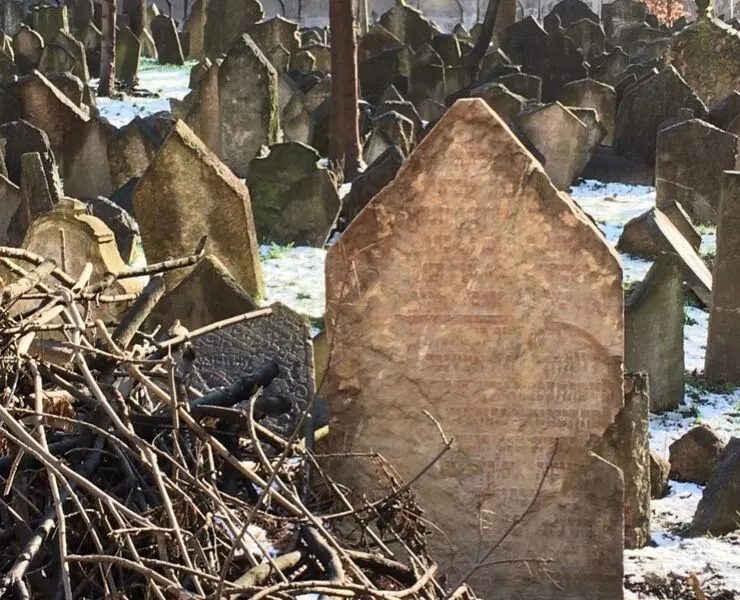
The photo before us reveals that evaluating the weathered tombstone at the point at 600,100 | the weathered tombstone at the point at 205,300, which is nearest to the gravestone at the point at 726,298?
the weathered tombstone at the point at 205,300

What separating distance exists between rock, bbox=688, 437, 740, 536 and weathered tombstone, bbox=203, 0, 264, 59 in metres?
18.0

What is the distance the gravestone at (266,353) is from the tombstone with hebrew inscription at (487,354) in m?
0.56

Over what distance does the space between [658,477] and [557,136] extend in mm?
7611

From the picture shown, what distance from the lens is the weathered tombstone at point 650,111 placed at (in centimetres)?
1525

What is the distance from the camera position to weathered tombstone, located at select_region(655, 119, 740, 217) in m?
12.7

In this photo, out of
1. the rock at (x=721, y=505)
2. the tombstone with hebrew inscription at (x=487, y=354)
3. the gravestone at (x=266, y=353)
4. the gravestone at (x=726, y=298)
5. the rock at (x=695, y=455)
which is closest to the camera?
the tombstone with hebrew inscription at (x=487, y=354)

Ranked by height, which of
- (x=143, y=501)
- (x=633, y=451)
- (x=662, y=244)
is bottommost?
(x=662, y=244)

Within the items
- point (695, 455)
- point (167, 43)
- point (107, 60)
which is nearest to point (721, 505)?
point (695, 455)

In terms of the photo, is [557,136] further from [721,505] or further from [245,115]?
[721,505]

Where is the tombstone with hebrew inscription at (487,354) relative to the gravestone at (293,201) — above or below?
above

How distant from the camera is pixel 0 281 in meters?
3.50

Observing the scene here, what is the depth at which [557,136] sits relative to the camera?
14.0m

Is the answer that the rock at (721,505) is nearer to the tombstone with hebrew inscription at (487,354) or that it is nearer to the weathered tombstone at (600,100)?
the tombstone with hebrew inscription at (487,354)

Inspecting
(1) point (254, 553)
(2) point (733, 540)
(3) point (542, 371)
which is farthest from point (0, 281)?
(2) point (733, 540)
